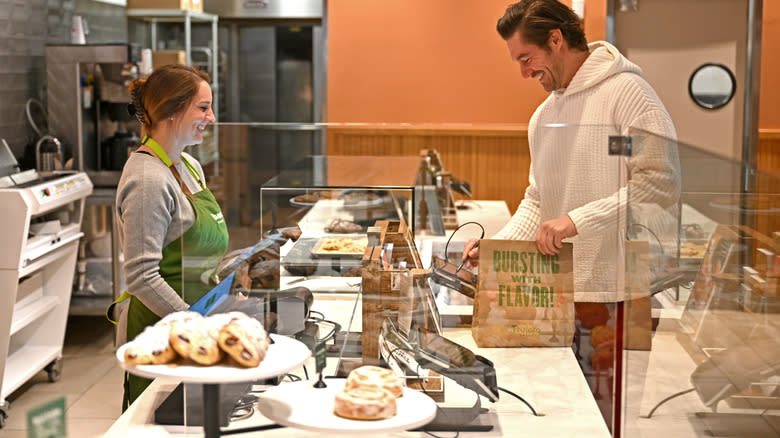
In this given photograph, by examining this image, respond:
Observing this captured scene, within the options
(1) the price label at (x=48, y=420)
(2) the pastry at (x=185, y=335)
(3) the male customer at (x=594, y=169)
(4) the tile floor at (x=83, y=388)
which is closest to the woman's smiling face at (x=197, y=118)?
(3) the male customer at (x=594, y=169)

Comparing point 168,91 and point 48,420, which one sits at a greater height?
point 168,91

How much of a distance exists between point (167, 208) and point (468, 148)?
3.39 ft

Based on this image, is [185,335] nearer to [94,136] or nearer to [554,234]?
[554,234]

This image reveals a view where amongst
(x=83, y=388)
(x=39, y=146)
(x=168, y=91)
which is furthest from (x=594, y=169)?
(x=39, y=146)

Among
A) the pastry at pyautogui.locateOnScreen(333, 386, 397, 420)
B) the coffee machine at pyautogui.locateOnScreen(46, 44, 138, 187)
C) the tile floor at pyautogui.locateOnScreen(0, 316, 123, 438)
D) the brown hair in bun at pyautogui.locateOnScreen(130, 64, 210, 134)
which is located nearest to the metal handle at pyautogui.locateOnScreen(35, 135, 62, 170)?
the coffee machine at pyautogui.locateOnScreen(46, 44, 138, 187)

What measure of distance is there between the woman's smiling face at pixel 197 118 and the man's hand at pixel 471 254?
2.09 feet

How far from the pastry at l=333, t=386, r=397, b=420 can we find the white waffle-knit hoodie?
0.44 m

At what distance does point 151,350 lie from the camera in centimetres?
106

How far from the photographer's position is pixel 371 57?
225 inches

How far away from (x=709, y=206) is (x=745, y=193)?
2.5 inches

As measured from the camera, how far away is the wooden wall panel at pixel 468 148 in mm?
1874

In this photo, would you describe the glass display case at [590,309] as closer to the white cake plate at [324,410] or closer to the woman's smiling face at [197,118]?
the white cake plate at [324,410]

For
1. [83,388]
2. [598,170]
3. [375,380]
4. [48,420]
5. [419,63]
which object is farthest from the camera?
[419,63]

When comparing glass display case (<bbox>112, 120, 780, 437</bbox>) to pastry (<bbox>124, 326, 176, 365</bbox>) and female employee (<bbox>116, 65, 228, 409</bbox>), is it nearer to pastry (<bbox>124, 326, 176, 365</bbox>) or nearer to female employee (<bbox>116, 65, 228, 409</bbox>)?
female employee (<bbox>116, 65, 228, 409</bbox>)
